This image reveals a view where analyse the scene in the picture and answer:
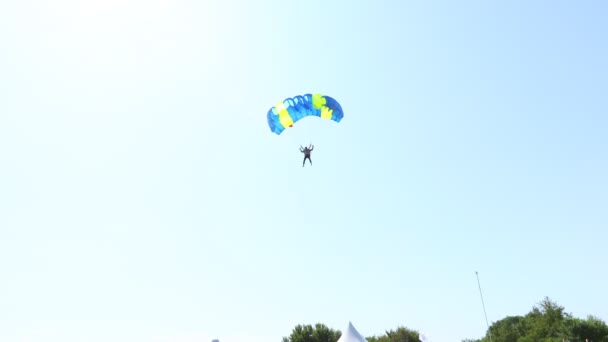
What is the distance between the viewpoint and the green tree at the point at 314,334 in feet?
171

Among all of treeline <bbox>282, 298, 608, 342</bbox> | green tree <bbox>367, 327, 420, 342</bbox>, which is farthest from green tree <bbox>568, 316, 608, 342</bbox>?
green tree <bbox>367, 327, 420, 342</bbox>

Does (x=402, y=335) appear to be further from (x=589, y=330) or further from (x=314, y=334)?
(x=589, y=330)

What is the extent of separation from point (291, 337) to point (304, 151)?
31.3m

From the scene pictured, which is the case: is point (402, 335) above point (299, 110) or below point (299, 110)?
below

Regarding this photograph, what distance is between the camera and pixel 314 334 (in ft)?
171

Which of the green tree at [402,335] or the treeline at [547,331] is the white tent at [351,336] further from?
the green tree at [402,335]

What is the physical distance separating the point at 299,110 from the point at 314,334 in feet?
108

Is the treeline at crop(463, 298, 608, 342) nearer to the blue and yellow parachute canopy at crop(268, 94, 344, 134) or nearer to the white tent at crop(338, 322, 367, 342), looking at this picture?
the white tent at crop(338, 322, 367, 342)

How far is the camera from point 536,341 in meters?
68.4

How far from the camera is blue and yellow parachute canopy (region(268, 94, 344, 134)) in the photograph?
28.0m

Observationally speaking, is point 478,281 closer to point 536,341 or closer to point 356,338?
point 356,338

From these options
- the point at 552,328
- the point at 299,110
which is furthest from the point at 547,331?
the point at 299,110

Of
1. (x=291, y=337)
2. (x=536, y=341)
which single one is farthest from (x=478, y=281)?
(x=536, y=341)

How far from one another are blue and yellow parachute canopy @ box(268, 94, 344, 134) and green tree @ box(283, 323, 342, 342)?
32.0 metres
